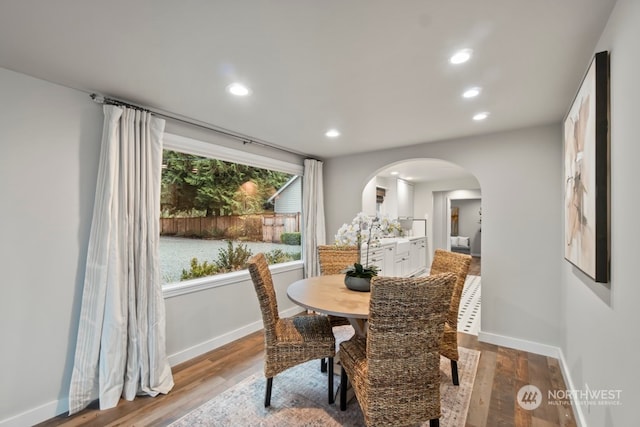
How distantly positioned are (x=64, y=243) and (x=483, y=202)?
391cm

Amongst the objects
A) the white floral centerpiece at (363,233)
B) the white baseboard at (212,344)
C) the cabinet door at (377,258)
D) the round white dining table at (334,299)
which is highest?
the white floral centerpiece at (363,233)

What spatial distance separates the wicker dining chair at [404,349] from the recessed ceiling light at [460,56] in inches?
50.2

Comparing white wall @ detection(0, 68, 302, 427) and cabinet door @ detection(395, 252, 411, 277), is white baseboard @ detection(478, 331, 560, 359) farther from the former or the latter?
white wall @ detection(0, 68, 302, 427)

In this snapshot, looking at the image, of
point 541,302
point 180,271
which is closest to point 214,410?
point 180,271

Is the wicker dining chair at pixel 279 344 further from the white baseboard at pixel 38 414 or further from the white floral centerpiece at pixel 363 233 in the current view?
the white baseboard at pixel 38 414

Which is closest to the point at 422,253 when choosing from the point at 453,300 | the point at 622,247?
the point at 453,300

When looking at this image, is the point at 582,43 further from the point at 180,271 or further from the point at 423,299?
the point at 180,271

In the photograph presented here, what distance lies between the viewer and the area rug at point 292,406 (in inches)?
75.5

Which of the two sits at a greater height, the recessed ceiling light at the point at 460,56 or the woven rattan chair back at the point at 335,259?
the recessed ceiling light at the point at 460,56

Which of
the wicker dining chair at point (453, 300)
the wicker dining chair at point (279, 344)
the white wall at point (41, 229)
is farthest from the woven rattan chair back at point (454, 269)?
the white wall at point (41, 229)

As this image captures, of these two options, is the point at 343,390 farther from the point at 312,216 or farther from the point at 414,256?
the point at 414,256

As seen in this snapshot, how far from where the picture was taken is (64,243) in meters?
2.08

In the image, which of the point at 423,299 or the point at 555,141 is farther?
the point at 555,141

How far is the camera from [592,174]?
4.90 ft
